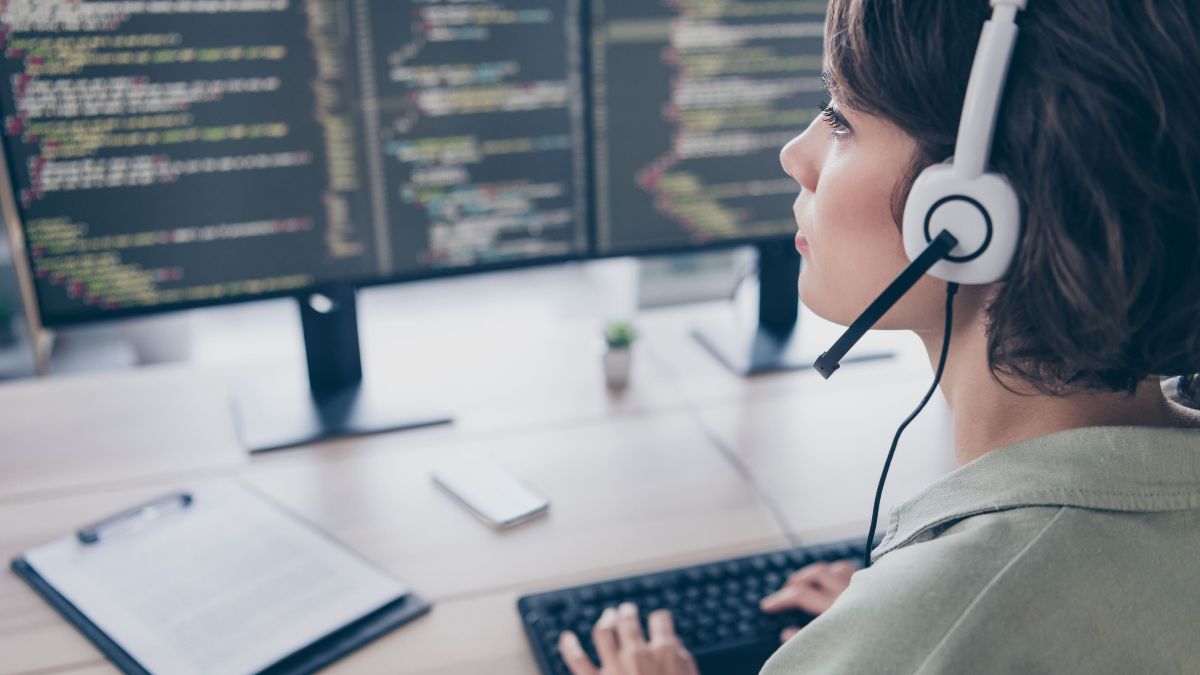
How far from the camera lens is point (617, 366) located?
50.3 inches

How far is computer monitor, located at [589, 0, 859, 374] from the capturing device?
1213 millimetres

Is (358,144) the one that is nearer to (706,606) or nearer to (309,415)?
(309,415)

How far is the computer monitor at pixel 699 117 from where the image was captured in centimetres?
121

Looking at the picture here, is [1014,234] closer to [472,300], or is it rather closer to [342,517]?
[342,517]

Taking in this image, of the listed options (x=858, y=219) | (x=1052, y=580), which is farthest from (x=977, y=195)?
(x=1052, y=580)

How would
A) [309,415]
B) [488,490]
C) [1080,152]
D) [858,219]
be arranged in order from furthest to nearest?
[309,415] < [488,490] < [858,219] < [1080,152]

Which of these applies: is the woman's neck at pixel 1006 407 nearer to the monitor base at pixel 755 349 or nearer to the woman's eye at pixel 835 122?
the woman's eye at pixel 835 122

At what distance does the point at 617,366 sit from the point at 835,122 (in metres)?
0.60

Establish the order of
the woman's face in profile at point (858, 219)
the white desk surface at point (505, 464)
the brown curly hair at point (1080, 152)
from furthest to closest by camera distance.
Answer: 1. the white desk surface at point (505, 464)
2. the woman's face in profile at point (858, 219)
3. the brown curly hair at point (1080, 152)

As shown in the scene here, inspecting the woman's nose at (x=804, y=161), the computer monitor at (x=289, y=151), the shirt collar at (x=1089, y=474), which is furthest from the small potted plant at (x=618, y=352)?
the shirt collar at (x=1089, y=474)

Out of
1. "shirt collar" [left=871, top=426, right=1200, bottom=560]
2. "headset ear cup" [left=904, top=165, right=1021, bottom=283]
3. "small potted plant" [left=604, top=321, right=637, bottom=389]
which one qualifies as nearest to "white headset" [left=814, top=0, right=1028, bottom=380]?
"headset ear cup" [left=904, top=165, right=1021, bottom=283]

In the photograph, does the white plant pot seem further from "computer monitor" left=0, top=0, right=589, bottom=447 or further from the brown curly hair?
the brown curly hair

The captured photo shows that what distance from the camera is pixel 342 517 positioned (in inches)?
40.2

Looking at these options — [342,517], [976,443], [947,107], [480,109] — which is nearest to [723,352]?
[480,109]
